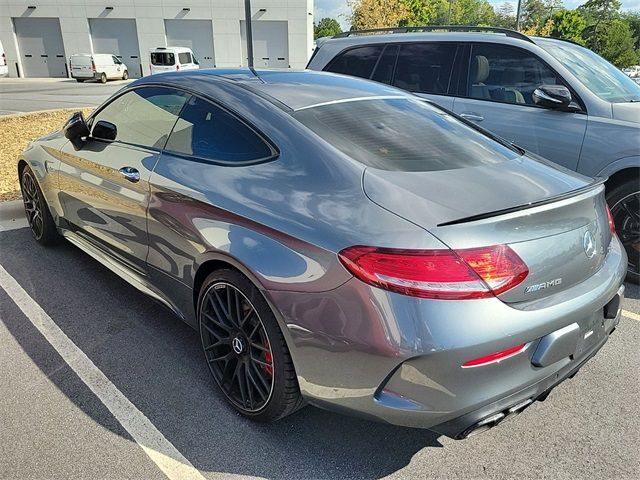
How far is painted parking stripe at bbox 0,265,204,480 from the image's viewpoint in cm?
221

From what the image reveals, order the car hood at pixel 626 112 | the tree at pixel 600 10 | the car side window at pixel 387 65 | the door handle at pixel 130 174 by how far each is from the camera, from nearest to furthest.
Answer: the door handle at pixel 130 174
the car hood at pixel 626 112
the car side window at pixel 387 65
the tree at pixel 600 10

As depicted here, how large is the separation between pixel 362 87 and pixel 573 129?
6.90ft

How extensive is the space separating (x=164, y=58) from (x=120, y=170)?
29810 mm

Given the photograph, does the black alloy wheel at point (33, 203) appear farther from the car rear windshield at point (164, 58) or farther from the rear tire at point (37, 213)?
the car rear windshield at point (164, 58)

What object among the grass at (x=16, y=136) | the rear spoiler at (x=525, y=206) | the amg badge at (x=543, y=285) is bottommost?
the grass at (x=16, y=136)

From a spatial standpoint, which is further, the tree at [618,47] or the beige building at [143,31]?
the tree at [618,47]

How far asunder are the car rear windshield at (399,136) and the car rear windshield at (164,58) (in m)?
30.1

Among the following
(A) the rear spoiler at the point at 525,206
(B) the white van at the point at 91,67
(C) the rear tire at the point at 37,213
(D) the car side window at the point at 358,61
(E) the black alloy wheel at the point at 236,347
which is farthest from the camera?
(B) the white van at the point at 91,67

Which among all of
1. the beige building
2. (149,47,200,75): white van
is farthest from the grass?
the beige building

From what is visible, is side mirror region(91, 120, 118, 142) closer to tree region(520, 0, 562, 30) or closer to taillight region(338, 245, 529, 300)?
taillight region(338, 245, 529, 300)

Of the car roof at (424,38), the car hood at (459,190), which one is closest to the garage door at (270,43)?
the car roof at (424,38)

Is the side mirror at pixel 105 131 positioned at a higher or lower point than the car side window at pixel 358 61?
lower

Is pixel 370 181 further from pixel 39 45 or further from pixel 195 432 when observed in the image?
pixel 39 45

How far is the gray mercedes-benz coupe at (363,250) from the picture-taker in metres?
1.82
